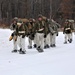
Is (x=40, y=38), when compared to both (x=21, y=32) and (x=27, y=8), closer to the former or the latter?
(x=21, y=32)

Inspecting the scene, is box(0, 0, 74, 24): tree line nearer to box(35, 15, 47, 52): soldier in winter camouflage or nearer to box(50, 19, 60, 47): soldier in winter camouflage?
box(50, 19, 60, 47): soldier in winter camouflage

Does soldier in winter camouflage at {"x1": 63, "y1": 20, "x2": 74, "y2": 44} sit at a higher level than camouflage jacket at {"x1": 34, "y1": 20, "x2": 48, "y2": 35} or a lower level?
lower

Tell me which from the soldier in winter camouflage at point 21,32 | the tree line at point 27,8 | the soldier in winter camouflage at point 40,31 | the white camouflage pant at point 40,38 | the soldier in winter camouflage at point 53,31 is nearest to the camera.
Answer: the soldier in winter camouflage at point 21,32

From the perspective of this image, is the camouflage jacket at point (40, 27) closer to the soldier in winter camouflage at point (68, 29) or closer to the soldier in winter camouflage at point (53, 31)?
the soldier in winter camouflage at point (53, 31)

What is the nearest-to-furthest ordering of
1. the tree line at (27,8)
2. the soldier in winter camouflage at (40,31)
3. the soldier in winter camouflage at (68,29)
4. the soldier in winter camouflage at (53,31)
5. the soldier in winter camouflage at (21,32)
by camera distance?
the soldier in winter camouflage at (21,32), the soldier in winter camouflage at (40,31), the soldier in winter camouflage at (53,31), the soldier in winter camouflage at (68,29), the tree line at (27,8)

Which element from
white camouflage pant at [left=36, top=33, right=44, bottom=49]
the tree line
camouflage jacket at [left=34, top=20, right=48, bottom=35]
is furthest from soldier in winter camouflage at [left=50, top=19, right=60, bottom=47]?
the tree line

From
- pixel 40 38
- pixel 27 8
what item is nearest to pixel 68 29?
pixel 40 38

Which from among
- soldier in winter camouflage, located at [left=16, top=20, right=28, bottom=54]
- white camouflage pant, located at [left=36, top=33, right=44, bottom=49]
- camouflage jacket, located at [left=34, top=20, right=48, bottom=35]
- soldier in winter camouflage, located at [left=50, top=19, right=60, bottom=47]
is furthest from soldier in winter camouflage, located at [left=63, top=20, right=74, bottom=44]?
soldier in winter camouflage, located at [left=16, top=20, right=28, bottom=54]

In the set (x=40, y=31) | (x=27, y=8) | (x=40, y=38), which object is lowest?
(x=40, y=38)

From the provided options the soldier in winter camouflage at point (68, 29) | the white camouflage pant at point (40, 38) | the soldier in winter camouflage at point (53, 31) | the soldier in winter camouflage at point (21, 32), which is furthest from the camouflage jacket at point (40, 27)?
the soldier in winter camouflage at point (68, 29)

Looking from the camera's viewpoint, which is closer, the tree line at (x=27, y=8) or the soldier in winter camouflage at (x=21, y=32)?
the soldier in winter camouflage at (x=21, y=32)

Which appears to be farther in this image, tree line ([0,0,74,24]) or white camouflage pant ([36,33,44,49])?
tree line ([0,0,74,24])

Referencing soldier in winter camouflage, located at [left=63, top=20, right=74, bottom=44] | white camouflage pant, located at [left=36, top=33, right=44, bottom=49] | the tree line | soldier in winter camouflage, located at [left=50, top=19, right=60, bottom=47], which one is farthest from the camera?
the tree line

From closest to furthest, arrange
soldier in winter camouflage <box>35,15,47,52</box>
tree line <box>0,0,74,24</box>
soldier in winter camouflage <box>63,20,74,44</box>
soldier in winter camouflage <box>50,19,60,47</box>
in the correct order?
soldier in winter camouflage <box>35,15,47,52</box> → soldier in winter camouflage <box>50,19,60,47</box> → soldier in winter camouflage <box>63,20,74,44</box> → tree line <box>0,0,74,24</box>
